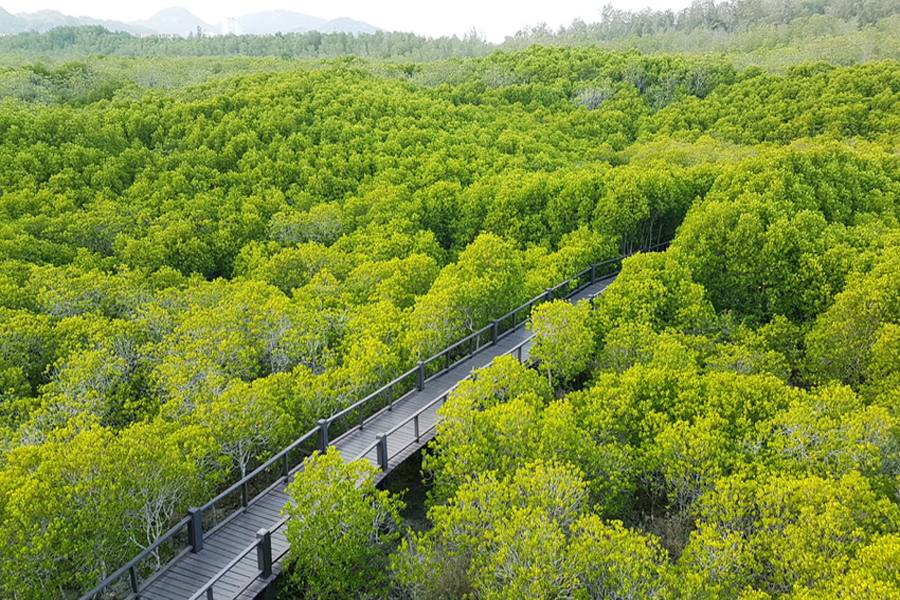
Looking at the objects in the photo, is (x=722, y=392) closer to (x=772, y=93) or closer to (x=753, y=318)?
(x=753, y=318)

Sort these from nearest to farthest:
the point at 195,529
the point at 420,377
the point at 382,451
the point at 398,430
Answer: the point at 195,529
the point at 382,451
the point at 398,430
the point at 420,377

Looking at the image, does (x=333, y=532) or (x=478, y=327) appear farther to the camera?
(x=478, y=327)

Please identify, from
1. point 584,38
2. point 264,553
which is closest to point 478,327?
point 264,553

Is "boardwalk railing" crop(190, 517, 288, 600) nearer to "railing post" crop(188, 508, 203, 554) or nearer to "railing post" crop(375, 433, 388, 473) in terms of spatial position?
"railing post" crop(188, 508, 203, 554)

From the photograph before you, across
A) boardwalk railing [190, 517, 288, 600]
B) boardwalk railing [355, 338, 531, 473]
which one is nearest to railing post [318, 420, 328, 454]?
boardwalk railing [355, 338, 531, 473]

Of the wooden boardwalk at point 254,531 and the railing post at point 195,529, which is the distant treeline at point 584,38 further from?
the railing post at point 195,529

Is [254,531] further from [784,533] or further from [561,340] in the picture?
[784,533]

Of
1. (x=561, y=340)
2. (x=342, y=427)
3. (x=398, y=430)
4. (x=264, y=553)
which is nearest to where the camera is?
(x=264, y=553)
